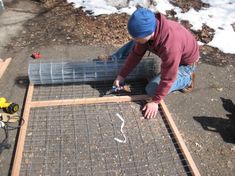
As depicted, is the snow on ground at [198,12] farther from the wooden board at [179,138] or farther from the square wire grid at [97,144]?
the square wire grid at [97,144]

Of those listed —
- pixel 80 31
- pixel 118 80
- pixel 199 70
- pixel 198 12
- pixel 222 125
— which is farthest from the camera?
pixel 198 12

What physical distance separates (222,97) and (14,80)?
2.19m

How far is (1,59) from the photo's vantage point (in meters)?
3.95

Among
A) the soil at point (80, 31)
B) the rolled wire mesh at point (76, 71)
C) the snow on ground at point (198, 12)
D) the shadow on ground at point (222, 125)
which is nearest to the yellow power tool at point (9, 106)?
the rolled wire mesh at point (76, 71)

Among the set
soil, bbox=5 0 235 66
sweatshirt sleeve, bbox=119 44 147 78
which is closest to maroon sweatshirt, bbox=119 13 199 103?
sweatshirt sleeve, bbox=119 44 147 78

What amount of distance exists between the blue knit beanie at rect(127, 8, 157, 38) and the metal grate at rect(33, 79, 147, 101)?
878 mm

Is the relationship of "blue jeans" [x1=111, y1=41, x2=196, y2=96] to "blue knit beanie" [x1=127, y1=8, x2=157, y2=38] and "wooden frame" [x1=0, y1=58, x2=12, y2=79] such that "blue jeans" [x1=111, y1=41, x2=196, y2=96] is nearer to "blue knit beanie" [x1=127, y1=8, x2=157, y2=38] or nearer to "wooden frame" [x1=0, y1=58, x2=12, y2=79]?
"blue knit beanie" [x1=127, y1=8, x2=157, y2=38]

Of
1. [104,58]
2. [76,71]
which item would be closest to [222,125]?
[104,58]

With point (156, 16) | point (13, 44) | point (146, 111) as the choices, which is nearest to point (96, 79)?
point (146, 111)

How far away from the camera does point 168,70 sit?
303 centimetres

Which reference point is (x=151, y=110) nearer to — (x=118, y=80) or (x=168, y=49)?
(x=118, y=80)

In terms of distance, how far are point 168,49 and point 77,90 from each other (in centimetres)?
108

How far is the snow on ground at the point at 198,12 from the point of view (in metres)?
Result: 4.65

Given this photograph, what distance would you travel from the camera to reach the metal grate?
346 cm
